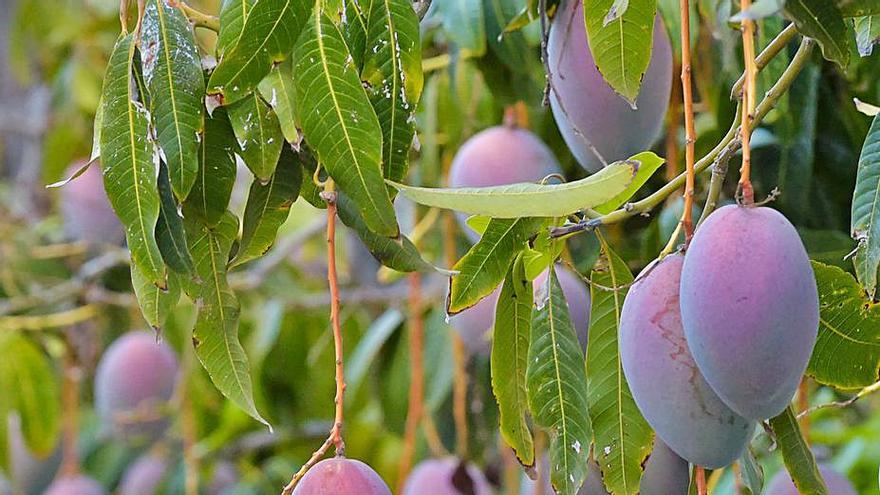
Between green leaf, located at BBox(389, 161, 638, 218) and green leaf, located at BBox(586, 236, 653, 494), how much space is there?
0.08m

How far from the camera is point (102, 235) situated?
1.63 meters

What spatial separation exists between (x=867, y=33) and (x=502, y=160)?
1.30 feet

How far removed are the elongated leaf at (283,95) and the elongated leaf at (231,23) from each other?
0.08ft

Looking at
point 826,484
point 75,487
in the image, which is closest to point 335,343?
point 826,484

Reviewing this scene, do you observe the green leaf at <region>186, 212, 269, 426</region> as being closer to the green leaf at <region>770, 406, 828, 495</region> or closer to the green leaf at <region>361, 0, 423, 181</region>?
the green leaf at <region>361, 0, 423, 181</region>

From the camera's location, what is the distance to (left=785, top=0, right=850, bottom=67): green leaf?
1.53 feet

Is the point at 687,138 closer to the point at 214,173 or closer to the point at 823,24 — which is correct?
the point at 823,24

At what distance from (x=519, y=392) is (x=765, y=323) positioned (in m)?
0.18

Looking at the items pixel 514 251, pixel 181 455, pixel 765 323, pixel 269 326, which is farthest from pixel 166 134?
pixel 181 455

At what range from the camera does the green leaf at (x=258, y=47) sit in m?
0.54

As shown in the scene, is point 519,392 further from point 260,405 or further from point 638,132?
point 260,405

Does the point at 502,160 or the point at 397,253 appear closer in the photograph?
the point at 397,253

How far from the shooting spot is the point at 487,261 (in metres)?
0.59

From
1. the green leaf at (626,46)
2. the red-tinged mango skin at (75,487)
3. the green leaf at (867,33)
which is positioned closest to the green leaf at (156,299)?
the green leaf at (626,46)
